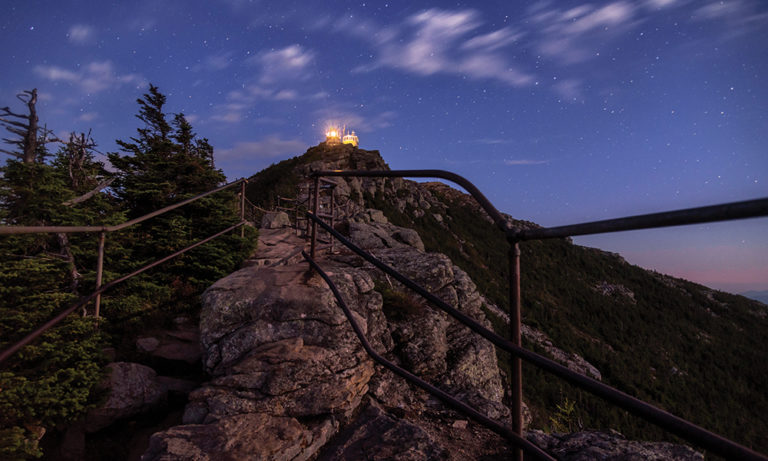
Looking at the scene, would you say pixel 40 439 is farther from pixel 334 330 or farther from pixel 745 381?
pixel 745 381

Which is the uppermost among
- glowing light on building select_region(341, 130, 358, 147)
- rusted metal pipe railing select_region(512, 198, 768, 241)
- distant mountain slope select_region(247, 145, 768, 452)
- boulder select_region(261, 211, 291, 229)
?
glowing light on building select_region(341, 130, 358, 147)

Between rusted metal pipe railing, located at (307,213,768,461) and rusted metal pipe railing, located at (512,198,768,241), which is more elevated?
rusted metal pipe railing, located at (512,198,768,241)

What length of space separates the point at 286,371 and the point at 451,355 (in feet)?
15.1

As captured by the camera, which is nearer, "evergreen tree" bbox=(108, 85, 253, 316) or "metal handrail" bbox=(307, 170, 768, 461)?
"metal handrail" bbox=(307, 170, 768, 461)

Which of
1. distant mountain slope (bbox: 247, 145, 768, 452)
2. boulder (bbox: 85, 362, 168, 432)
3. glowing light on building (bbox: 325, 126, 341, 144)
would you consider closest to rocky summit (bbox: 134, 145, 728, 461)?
boulder (bbox: 85, 362, 168, 432)

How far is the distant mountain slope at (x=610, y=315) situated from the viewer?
28.5 metres

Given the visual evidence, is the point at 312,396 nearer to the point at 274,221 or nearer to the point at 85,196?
the point at 85,196

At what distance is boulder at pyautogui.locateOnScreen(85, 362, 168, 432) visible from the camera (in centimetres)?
379

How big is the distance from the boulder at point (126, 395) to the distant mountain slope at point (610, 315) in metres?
19.8

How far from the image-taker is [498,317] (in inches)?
1088

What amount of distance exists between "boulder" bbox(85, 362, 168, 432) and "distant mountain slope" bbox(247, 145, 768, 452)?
19.8 metres

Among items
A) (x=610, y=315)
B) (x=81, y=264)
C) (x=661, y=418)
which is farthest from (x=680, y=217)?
(x=610, y=315)

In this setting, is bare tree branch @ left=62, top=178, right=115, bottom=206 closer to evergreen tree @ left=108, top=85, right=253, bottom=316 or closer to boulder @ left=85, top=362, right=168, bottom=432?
evergreen tree @ left=108, top=85, right=253, bottom=316

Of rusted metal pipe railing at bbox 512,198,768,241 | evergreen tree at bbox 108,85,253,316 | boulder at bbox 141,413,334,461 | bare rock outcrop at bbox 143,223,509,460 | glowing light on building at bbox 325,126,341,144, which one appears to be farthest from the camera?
glowing light on building at bbox 325,126,341,144
